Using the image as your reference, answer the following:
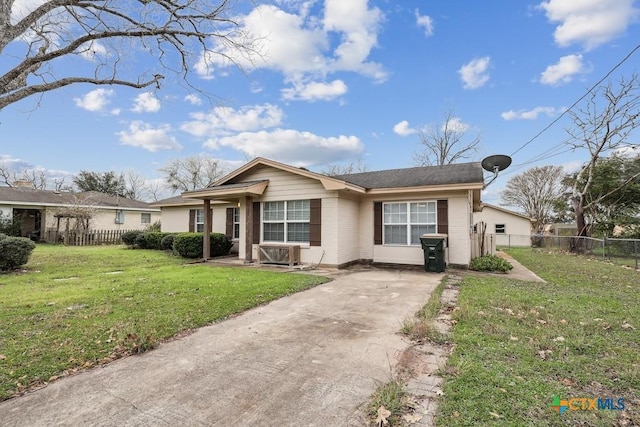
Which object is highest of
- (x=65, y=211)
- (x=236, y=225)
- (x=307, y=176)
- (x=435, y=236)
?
(x=307, y=176)

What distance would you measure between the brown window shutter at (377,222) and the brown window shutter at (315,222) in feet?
6.84

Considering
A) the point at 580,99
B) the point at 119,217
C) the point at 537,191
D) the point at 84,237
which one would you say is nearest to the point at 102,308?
the point at 84,237

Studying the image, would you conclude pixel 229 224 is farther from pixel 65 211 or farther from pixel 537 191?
pixel 537 191

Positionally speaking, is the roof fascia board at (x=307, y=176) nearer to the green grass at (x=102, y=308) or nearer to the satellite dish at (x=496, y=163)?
the green grass at (x=102, y=308)

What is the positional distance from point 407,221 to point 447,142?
67.7 feet

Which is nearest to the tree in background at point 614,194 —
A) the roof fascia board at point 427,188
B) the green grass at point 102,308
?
the roof fascia board at point 427,188

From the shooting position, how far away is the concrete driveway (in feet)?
7.52

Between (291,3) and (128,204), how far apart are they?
A: 77.9 feet

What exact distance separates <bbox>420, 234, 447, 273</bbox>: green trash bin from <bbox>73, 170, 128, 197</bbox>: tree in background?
38.8 m

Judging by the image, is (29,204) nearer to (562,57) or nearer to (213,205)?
(213,205)

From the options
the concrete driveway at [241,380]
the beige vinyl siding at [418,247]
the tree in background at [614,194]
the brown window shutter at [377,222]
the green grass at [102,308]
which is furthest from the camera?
the tree in background at [614,194]

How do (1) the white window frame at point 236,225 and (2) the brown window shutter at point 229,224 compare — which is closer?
(1) the white window frame at point 236,225

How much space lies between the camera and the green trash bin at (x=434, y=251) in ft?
29.8

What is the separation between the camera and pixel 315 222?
10.1 m
